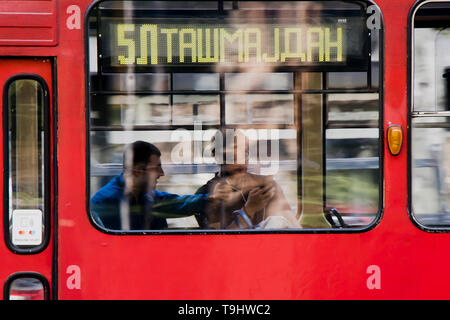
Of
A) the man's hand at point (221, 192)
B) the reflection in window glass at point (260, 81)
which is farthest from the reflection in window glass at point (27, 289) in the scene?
the reflection in window glass at point (260, 81)

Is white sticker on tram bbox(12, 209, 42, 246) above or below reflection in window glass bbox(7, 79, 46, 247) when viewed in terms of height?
below

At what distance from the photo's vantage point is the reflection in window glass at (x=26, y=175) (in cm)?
292

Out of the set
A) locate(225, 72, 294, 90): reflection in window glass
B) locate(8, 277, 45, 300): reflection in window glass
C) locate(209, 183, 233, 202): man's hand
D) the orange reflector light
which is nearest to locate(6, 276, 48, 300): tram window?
locate(8, 277, 45, 300): reflection in window glass

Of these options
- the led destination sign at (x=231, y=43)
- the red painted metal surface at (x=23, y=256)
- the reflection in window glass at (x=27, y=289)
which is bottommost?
the reflection in window glass at (x=27, y=289)

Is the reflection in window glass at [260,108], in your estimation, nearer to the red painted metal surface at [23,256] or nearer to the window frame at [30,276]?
the red painted metal surface at [23,256]

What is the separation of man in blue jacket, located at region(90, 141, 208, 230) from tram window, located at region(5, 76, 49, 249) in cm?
37

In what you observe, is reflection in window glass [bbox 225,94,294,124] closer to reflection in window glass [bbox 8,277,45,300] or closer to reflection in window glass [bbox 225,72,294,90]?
reflection in window glass [bbox 225,72,294,90]

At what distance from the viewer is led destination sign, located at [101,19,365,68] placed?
114 inches

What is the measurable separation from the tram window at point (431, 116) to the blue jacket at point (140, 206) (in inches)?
48.8

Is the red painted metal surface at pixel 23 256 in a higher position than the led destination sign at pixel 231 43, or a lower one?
lower

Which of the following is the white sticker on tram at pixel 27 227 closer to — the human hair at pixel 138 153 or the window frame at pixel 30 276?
the window frame at pixel 30 276

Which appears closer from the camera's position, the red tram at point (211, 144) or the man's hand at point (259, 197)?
the red tram at point (211, 144)

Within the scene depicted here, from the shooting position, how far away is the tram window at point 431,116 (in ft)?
9.68
